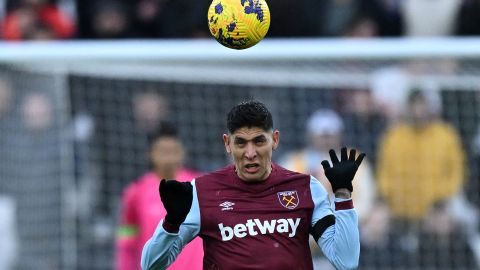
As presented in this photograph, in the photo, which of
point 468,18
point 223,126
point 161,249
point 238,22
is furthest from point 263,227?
point 468,18

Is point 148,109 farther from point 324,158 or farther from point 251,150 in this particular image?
point 251,150

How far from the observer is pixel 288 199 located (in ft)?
21.2

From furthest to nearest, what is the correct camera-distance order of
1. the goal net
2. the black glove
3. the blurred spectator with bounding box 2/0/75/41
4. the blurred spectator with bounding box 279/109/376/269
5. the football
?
1. the blurred spectator with bounding box 2/0/75/41
2. the goal net
3. the blurred spectator with bounding box 279/109/376/269
4. the football
5. the black glove

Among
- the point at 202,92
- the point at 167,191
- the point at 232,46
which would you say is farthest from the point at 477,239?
the point at 167,191

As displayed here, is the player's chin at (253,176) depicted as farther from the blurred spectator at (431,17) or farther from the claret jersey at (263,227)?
the blurred spectator at (431,17)

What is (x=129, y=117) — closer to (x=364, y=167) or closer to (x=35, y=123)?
(x=35, y=123)

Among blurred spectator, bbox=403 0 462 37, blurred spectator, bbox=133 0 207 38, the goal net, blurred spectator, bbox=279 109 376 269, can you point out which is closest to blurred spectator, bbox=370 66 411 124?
the goal net

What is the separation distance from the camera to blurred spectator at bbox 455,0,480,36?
11727 millimetres

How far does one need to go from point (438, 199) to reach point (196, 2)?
330cm

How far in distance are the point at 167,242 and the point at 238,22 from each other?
1.34 metres

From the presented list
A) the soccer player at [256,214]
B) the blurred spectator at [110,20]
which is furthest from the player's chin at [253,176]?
the blurred spectator at [110,20]

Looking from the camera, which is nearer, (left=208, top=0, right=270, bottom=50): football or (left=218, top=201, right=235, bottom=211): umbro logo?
(left=218, top=201, right=235, bottom=211): umbro logo

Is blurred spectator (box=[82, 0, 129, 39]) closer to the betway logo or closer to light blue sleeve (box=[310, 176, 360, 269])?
the betway logo

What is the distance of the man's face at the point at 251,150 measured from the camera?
635 cm
